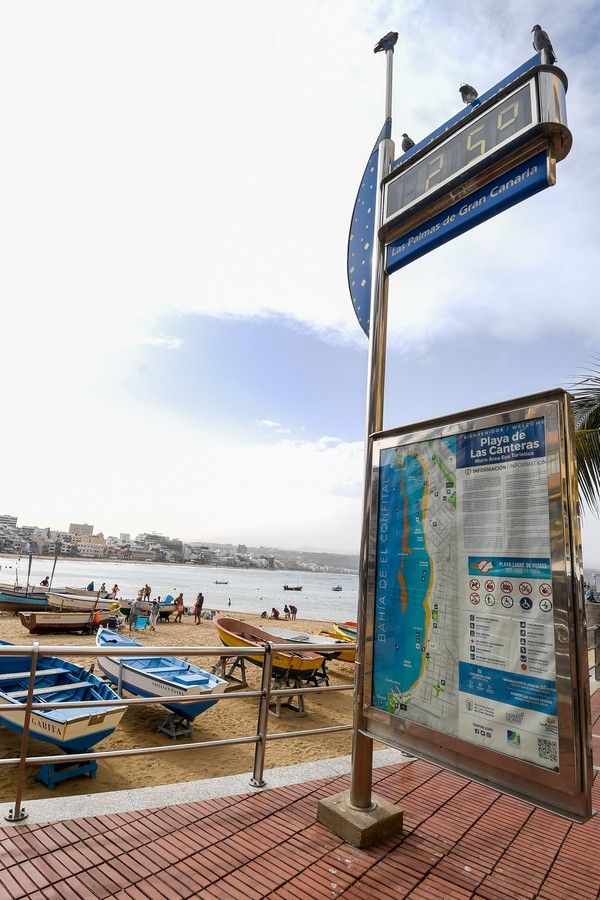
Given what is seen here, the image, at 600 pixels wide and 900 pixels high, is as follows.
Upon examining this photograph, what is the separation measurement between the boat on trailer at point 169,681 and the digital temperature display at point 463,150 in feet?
22.1

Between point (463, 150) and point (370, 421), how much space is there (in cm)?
192

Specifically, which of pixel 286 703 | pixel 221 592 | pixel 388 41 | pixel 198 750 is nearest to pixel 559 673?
pixel 388 41

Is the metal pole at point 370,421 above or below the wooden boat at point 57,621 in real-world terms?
above

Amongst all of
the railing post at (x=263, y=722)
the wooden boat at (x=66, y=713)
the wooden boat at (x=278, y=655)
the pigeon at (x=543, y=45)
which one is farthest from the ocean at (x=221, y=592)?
the pigeon at (x=543, y=45)

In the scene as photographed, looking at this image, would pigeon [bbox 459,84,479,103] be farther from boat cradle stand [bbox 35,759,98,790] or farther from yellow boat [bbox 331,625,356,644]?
yellow boat [bbox 331,625,356,644]

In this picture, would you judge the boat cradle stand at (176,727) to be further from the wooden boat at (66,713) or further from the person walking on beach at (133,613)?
the person walking on beach at (133,613)

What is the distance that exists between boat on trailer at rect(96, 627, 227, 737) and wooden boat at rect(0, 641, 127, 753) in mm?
541

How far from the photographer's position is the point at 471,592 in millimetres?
2672

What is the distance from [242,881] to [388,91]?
603 centimetres

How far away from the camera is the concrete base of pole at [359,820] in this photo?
312 cm

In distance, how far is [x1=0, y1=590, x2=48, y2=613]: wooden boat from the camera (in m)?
26.6

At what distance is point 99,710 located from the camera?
638 centimetres

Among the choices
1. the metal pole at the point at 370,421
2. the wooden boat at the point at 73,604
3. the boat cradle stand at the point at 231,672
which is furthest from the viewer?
the wooden boat at the point at 73,604

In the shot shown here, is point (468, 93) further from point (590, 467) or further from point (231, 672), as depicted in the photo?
point (231, 672)
